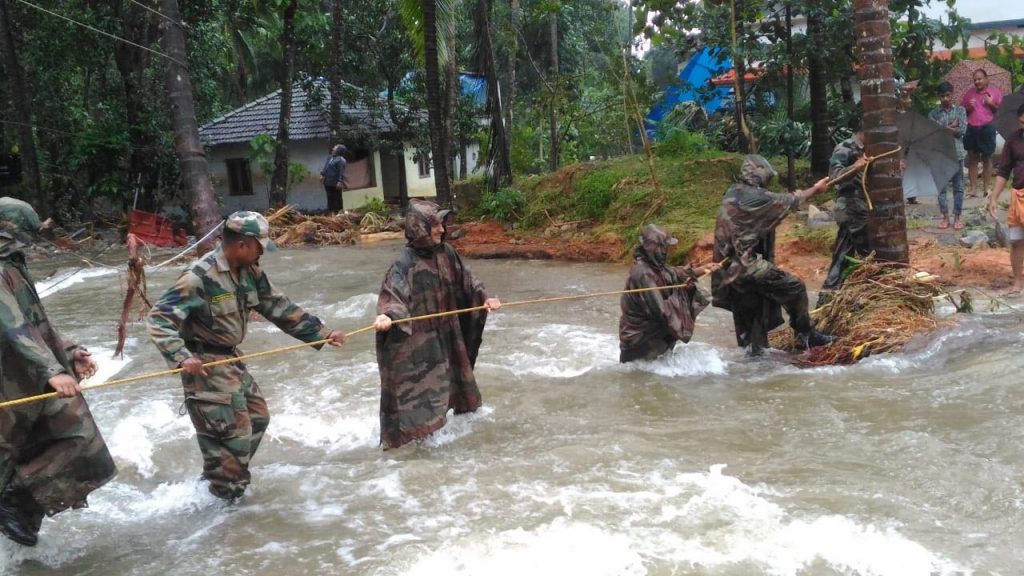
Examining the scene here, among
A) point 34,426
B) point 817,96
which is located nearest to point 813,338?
point 34,426

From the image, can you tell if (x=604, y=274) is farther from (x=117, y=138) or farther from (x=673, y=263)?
(x=117, y=138)

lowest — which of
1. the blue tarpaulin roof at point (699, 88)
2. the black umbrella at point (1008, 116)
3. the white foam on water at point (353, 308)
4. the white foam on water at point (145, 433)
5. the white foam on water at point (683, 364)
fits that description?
the white foam on water at point (145, 433)

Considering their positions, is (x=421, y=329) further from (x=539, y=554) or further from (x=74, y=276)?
(x=74, y=276)

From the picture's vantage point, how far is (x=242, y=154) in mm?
26250

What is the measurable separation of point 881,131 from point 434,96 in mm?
9468

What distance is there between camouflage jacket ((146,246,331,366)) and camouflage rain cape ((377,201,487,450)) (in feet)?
2.47

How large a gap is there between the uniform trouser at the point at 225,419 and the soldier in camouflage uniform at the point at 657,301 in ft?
11.0

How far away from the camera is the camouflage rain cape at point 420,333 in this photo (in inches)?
233

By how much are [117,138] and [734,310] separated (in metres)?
18.0

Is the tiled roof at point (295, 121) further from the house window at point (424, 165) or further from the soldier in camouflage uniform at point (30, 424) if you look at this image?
the soldier in camouflage uniform at point (30, 424)

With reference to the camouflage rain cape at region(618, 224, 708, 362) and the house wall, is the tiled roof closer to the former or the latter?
the house wall

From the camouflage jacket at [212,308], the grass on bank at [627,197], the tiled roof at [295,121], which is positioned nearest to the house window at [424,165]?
the tiled roof at [295,121]

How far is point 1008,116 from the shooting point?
8602 mm

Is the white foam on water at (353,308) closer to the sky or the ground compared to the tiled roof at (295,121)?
closer to the ground
